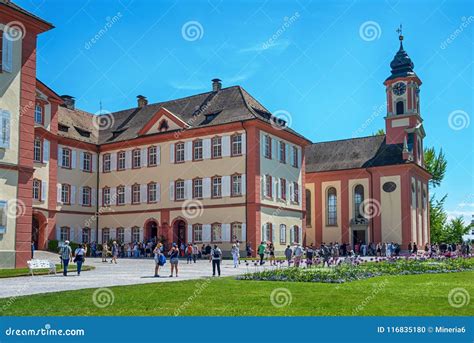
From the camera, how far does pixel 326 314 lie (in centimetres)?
1133

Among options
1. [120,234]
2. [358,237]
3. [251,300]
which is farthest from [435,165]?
[251,300]

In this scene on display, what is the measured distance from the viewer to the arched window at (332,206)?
55.1 m

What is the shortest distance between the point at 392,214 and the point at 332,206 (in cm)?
609

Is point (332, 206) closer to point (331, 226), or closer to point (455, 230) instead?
point (331, 226)

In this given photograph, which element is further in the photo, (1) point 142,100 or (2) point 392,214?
(1) point 142,100

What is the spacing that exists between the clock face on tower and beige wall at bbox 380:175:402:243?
946 cm

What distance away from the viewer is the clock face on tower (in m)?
56.7

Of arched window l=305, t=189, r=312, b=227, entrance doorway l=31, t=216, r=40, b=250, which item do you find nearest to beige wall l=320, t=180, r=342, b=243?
arched window l=305, t=189, r=312, b=227

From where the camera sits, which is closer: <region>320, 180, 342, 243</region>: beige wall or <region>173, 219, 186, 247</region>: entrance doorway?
<region>173, 219, 186, 247</region>: entrance doorway

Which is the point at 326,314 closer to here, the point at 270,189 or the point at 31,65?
the point at 31,65

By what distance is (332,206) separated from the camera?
182 ft

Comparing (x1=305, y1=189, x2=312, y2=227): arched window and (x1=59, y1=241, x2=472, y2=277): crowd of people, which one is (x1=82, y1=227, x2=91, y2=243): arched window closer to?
(x1=59, y1=241, x2=472, y2=277): crowd of people

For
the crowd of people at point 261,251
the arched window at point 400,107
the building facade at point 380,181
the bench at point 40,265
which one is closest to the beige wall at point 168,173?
the crowd of people at point 261,251

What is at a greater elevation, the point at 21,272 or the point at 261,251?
the point at 261,251
